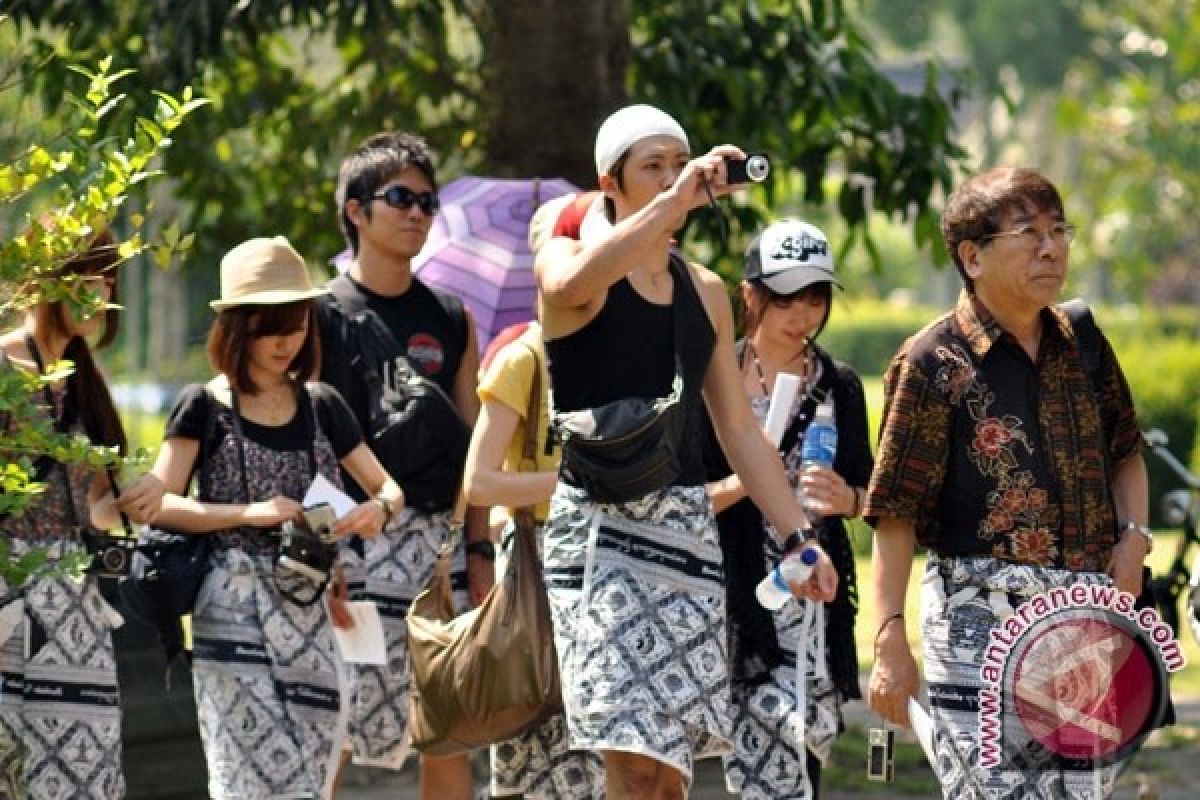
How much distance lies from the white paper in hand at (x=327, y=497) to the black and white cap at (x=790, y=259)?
4.21 feet

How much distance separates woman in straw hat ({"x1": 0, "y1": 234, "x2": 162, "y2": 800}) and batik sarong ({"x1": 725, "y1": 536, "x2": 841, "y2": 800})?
1636mm

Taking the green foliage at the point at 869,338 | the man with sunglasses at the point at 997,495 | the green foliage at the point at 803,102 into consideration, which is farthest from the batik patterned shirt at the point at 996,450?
the green foliage at the point at 869,338

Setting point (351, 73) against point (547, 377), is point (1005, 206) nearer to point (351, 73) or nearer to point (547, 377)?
point (547, 377)

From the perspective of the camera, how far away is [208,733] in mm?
7281

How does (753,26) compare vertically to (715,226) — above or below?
above

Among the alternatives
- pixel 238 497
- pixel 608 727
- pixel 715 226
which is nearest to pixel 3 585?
pixel 238 497

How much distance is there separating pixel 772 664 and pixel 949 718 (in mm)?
1370

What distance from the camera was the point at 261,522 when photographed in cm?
717

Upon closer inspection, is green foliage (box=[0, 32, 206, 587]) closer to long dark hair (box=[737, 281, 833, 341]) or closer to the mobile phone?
the mobile phone

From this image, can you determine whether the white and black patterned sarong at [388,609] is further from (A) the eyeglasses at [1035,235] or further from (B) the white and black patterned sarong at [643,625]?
(A) the eyeglasses at [1035,235]

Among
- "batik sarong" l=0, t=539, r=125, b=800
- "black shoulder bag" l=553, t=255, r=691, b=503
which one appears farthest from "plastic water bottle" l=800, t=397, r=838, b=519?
"batik sarong" l=0, t=539, r=125, b=800

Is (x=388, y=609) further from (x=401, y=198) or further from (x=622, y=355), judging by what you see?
(x=622, y=355)

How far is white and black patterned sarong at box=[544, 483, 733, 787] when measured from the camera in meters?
6.27

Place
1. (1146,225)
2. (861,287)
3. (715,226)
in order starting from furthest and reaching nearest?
(861,287)
(1146,225)
(715,226)
